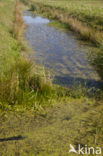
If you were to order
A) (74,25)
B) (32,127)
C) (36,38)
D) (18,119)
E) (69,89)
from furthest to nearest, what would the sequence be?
(74,25)
(36,38)
(69,89)
(18,119)
(32,127)

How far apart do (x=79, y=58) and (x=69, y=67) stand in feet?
3.54

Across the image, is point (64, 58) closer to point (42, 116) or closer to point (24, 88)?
point (24, 88)

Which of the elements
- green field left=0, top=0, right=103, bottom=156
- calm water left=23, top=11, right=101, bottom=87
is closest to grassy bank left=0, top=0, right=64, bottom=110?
green field left=0, top=0, right=103, bottom=156

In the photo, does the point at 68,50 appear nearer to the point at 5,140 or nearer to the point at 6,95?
the point at 6,95

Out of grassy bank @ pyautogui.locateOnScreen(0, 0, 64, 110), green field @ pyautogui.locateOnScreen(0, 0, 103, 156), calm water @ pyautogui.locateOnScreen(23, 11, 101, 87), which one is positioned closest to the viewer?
green field @ pyautogui.locateOnScreen(0, 0, 103, 156)

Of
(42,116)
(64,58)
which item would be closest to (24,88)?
(42,116)

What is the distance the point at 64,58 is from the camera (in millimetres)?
7105

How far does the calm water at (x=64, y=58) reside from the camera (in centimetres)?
537

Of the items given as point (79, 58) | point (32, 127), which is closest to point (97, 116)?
point (32, 127)

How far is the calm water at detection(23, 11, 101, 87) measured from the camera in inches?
211

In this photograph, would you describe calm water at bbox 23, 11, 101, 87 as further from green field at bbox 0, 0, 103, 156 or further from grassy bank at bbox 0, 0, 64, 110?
grassy bank at bbox 0, 0, 64, 110

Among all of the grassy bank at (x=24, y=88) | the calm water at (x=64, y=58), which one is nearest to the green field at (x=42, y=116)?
the grassy bank at (x=24, y=88)

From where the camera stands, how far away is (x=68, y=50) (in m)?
8.10

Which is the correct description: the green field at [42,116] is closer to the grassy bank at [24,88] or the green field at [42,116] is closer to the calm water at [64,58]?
the grassy bank at [24,88]
